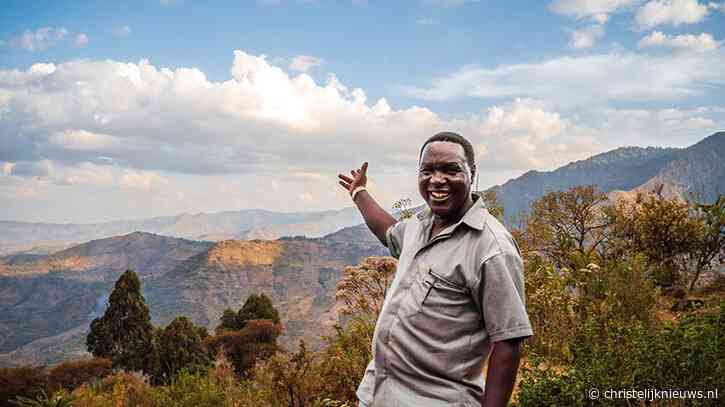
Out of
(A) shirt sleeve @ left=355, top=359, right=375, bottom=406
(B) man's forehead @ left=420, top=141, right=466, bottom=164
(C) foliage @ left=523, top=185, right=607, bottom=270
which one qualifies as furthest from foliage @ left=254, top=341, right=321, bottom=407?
(C) foliage @ left=523, top=185, right=607, bottom=270

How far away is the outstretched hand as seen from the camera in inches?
123

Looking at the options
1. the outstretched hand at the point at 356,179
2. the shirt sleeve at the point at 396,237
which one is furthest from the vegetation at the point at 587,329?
the shirt sleeve at the point at 396,237

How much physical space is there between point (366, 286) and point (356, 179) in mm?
2278

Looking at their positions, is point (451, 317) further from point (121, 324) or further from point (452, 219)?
point (121, 324)

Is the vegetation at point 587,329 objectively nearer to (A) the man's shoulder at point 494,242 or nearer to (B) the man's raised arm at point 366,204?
(B) the man's raised arm at point 366,204

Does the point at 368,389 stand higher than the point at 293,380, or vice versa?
the point at 368,389

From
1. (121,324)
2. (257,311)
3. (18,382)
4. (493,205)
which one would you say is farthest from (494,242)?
(121,324)

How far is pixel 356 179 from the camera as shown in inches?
124

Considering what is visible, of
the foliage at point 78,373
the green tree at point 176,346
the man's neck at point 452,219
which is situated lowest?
the foliage at point 78,373

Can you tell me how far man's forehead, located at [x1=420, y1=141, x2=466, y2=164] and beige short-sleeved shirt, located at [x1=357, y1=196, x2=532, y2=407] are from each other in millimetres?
186

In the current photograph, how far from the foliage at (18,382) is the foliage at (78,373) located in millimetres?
1184

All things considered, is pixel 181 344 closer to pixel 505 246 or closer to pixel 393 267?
pixel 393 267

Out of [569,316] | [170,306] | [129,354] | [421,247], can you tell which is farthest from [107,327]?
[170,306]

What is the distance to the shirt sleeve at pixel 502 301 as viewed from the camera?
5.48 feet
